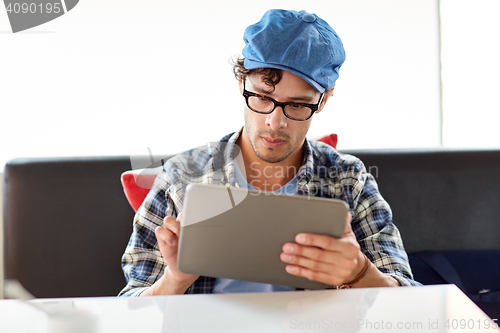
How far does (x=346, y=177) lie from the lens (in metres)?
1.08

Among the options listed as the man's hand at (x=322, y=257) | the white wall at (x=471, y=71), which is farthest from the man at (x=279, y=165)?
the white wall at (x=471, y=71)

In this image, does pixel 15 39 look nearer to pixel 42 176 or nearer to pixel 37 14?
pixel 42 176

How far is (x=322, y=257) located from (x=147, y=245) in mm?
464

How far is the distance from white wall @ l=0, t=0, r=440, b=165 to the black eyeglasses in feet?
1.85

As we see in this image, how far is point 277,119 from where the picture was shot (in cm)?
102

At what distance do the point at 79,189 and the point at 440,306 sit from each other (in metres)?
1.00

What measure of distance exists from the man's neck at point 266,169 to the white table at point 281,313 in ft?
1.64

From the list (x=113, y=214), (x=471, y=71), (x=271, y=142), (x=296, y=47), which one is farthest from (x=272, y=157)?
(x=471, y=71)

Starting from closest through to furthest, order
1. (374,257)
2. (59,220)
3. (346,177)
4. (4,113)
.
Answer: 1. (374,257)
2. (346,177)
3. (59,220)
4. (4,113)

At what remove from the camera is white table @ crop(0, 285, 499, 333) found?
55 centimetres

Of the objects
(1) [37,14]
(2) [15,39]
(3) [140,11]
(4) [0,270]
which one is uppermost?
(3) [140,11]

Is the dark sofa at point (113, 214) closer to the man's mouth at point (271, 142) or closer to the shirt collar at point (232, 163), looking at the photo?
the shirt collar at point (232, 163)

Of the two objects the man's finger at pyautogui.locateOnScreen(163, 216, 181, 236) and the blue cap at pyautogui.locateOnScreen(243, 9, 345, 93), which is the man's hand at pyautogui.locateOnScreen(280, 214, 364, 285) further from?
the blue cap at pyautogui.locateOnScreen(243, 9, 345, 93)

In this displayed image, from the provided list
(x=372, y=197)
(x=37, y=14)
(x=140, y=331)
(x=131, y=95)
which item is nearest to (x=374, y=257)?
Answer: (x=372, y=197)
